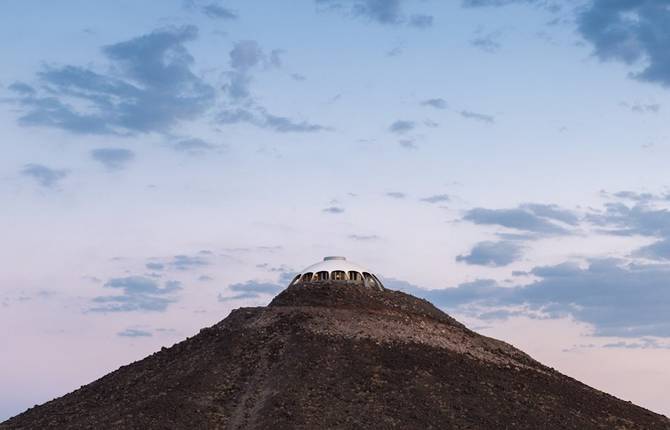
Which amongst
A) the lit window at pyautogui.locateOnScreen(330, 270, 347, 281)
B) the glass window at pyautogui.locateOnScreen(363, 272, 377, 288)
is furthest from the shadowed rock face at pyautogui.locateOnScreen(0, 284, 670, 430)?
the lit window at pyautogui.locateOnScreen(330, 270, 347, 281)

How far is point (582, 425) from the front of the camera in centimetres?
6375

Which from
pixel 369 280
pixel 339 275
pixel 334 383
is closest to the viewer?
pixel 334 383

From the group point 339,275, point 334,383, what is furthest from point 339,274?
point 334,383

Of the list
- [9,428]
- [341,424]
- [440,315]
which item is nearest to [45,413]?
[9,428]

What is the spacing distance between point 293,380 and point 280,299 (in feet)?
48.3

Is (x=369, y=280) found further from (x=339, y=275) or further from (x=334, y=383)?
(x=334, y=383)

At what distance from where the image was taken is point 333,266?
83.4 meters

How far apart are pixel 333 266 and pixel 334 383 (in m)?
21.1

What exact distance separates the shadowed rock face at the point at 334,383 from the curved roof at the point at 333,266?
5.50m

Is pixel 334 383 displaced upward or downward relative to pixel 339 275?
downward

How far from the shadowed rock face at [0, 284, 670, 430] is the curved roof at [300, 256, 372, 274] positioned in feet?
18.0

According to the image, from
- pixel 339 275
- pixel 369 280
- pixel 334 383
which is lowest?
pixel 334 383

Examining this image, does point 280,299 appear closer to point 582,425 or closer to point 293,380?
point 293,380

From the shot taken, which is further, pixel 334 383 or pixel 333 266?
pixel 333 266
